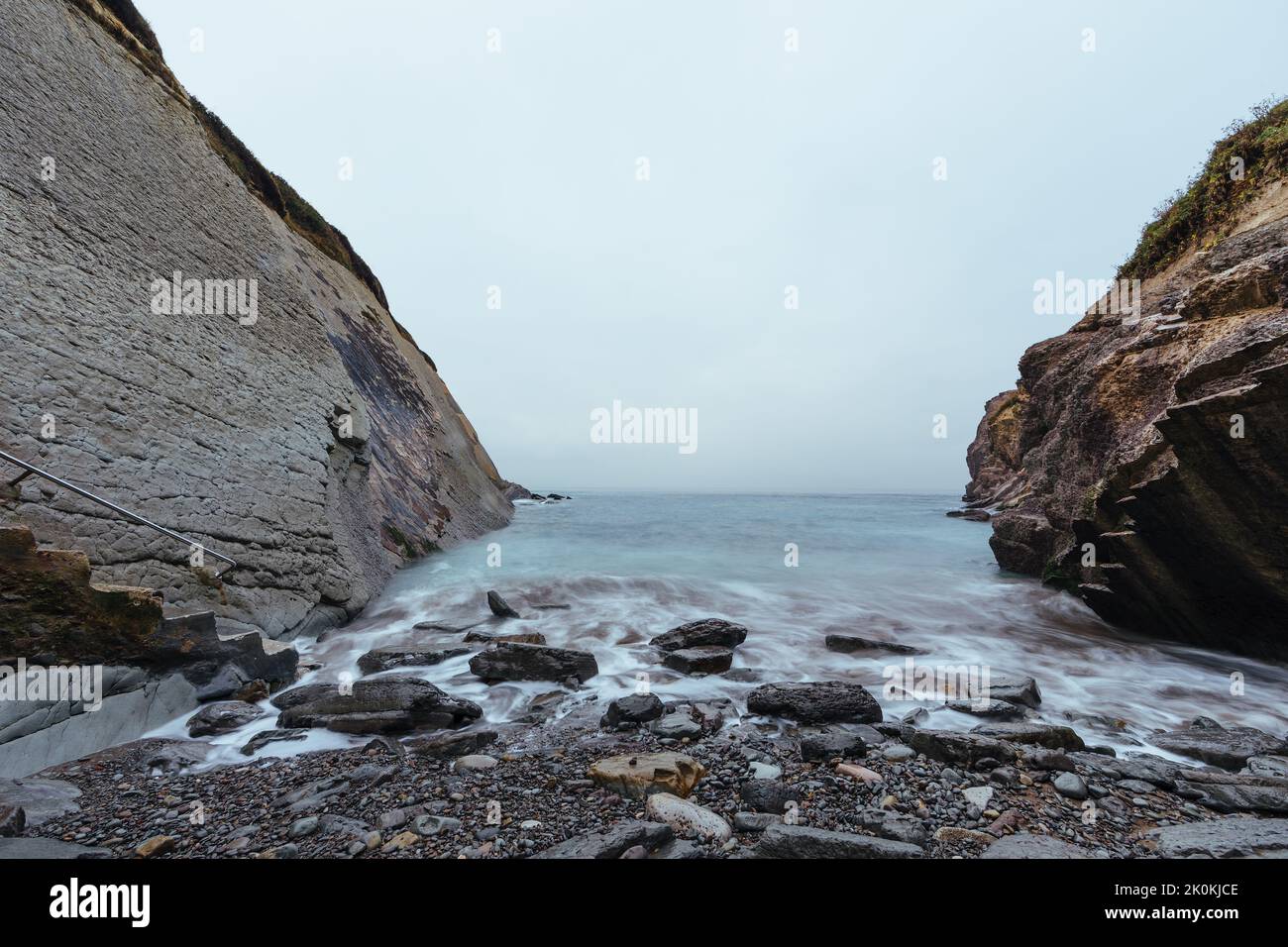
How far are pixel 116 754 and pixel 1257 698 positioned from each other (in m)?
13.7

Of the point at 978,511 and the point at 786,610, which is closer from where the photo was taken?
the point at 786,610

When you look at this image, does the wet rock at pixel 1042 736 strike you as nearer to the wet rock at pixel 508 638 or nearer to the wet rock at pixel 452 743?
the wet rock at pixel 452 743

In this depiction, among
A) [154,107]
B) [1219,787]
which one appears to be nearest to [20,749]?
[1219,787]

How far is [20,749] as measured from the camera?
13.1ft

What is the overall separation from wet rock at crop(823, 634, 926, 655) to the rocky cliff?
476cm

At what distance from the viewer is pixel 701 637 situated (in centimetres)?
828

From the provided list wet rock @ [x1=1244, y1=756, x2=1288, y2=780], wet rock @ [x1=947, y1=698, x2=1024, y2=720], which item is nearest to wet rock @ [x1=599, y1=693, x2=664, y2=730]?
wet rock @ [x1=947, y1=698, x2=1024, y2=720]

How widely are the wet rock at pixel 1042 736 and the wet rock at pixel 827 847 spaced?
99.5 inches

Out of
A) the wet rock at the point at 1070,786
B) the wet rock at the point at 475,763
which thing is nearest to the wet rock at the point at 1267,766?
the wet rock at the point at 1070,786

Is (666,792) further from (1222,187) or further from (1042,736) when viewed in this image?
(1222,187)

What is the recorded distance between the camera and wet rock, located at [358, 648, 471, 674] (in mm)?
7141
